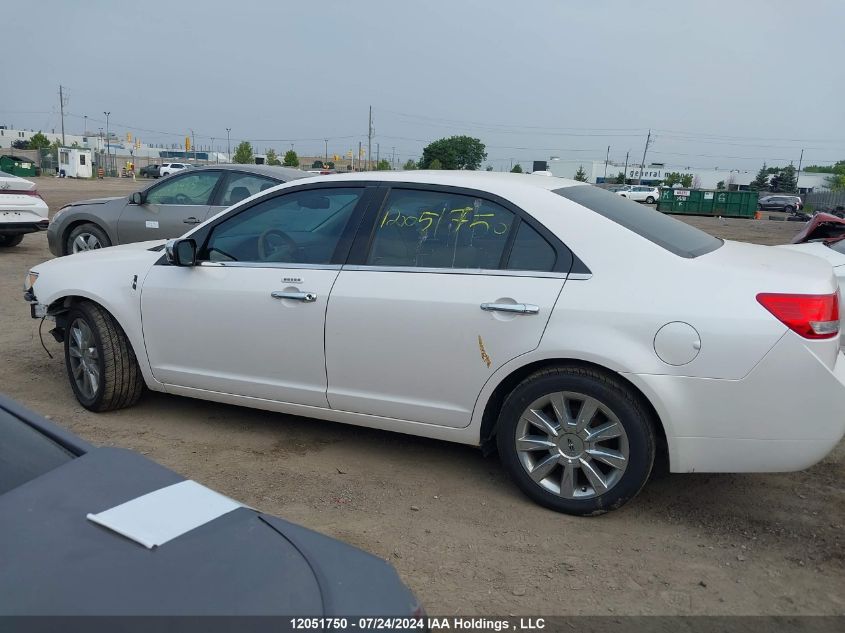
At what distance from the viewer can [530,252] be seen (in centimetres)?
359

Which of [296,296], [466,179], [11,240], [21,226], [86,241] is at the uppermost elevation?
[466,179]

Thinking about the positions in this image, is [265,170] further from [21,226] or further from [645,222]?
[21,226]

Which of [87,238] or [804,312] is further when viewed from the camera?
[87,238]

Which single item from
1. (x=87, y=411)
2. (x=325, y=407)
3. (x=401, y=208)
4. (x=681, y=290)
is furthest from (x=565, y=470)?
(x=87, y=411)

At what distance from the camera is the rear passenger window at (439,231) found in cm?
369

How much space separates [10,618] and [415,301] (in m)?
2.48

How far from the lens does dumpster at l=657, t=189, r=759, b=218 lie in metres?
45.9

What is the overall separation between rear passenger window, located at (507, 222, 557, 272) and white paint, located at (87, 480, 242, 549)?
6.78ft

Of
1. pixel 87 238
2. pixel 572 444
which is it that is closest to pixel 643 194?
pixel 87 238

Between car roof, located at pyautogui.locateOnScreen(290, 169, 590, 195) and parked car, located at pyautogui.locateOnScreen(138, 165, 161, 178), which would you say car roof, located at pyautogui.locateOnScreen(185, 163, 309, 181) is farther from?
parked car, located at pyautogui.locateOnScreen(138, 165, 161, 178)

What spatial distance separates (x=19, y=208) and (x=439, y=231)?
9933 mm

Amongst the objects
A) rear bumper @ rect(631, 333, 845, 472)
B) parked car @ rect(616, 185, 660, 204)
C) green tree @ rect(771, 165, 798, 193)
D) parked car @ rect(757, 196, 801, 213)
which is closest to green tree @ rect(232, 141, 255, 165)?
parked car @ rect(616, 185, 660, 204)

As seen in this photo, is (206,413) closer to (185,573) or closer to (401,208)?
(401,208)

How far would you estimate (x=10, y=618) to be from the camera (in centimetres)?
140
